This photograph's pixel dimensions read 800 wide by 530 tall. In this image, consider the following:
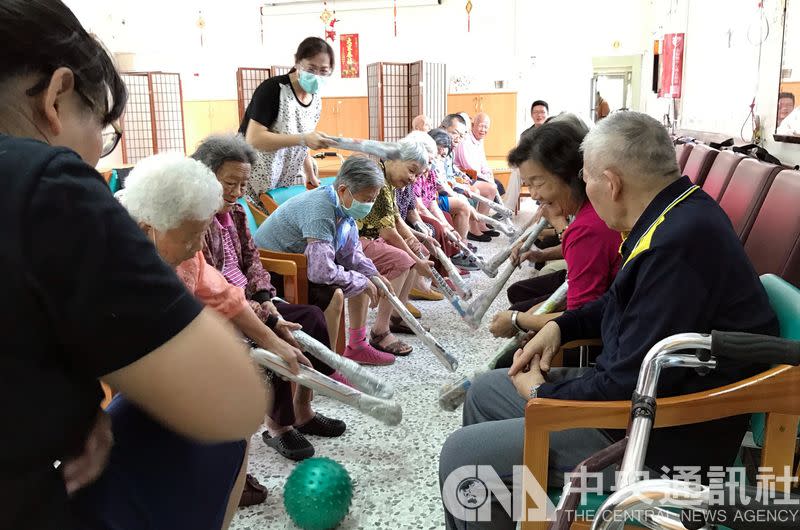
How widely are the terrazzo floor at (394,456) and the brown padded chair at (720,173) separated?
1.28 m

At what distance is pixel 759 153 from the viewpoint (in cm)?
264

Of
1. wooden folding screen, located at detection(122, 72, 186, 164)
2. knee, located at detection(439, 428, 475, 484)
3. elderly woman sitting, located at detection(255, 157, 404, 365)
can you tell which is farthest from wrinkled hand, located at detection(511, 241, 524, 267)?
wooden folding screen, located at detection(122, 72, 186, 164)

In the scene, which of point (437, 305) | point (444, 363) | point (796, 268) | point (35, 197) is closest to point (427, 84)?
point (437, 305)

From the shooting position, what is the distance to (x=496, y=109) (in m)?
9.56

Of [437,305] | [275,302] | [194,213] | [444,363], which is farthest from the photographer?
[437,305]

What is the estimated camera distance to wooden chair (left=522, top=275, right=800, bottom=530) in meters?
1.11

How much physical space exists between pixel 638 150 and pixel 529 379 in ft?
1.98

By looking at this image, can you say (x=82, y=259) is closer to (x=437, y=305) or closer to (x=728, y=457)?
(x=728, y=457)

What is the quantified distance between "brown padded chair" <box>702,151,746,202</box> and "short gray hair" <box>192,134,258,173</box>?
1.83m

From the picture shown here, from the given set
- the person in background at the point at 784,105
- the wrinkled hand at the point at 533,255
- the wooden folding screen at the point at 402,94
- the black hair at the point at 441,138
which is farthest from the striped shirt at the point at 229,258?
the wooden folding screen at the point at 402,94

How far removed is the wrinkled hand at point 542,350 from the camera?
1.62 meters

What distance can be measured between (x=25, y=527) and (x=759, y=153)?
286 centimetres

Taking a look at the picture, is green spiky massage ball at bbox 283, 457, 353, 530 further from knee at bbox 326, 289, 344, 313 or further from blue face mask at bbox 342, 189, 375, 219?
blue face mask at bbox 342, 189, 375, 219

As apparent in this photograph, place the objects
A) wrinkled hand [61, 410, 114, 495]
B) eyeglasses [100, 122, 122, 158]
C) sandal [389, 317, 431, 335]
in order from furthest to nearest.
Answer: sandal [389, 317, 431, 335], eyeglasses [100, 122, 122, 158], wrinkled hand [61, 410, 114, 495]
